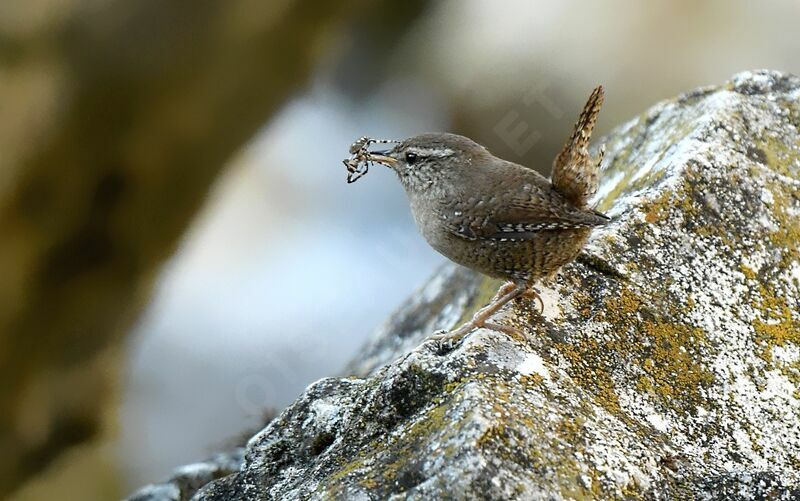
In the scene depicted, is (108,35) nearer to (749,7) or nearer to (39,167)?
(39,167)

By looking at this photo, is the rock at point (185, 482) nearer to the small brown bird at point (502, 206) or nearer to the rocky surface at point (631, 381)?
the rocky surface at point (631, 381)

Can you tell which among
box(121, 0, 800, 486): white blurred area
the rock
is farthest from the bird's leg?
box(121, 0, 800, 486): white blurred area

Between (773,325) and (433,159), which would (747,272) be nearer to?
(773,325)

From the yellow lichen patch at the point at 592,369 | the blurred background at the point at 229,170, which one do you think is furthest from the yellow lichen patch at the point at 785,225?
the blurred background at the point at 229,170

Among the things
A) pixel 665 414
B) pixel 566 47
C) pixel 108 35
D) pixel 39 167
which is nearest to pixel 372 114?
pixel 566 47

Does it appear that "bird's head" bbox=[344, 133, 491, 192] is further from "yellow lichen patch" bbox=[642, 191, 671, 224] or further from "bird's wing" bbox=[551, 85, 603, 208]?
"yellow lichen patch" bbox=[642, 191, 671, 224]

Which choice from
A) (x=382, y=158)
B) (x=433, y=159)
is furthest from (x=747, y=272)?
(x=382, y=158)
